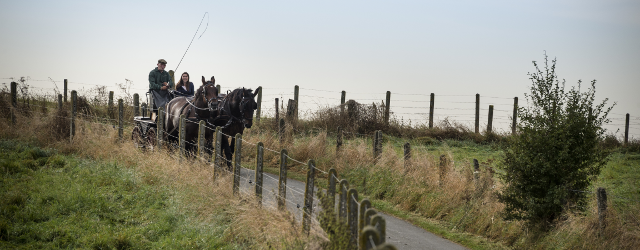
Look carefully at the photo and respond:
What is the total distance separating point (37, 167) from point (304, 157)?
262 inches

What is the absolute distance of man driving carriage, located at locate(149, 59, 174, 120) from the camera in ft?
51.1

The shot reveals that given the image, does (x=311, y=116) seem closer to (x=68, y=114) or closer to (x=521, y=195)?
(x=68, y=114)

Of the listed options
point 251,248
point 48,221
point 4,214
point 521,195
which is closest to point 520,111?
point 521,195

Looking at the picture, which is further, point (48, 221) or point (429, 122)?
point (429, 122)

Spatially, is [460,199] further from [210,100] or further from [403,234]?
[210,100]

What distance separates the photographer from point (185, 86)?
16.2 m

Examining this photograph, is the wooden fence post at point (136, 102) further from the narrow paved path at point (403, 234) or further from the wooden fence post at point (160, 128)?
the narrow paved path at point (403, 234)

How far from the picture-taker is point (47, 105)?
80.6 ft

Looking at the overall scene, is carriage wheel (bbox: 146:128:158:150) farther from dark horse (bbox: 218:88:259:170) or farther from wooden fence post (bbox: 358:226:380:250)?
wooden fence post (bbox: 358:226:380:250)

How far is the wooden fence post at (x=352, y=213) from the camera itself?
5.00 m

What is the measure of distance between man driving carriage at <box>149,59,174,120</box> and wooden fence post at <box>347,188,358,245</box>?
11506mm

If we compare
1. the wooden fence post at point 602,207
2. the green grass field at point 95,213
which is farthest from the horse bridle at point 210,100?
the wooden fence post at point 602,207

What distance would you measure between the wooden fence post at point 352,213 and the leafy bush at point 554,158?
4.43 metres

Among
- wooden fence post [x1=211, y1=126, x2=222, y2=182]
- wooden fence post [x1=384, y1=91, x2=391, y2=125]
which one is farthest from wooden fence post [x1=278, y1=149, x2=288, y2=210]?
wooden fence post [x1=384, y1=91, x2=391, y2=125]
